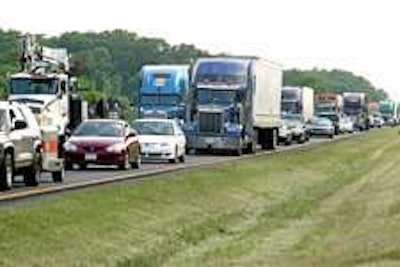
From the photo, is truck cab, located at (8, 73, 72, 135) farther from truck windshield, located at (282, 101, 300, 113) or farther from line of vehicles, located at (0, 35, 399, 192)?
truck windshield, located at (282, 101, 300, 113)

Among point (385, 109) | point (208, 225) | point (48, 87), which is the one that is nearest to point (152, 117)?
point (48, 87)

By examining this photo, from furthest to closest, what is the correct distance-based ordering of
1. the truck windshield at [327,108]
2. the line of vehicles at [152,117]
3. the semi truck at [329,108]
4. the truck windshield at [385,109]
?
the truck windshield at [385,109]
the truck windshield at [327,108]
the semi truck at [329,108]
the line of vehicles at [152,117]

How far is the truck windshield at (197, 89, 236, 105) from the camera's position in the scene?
54.6 meters

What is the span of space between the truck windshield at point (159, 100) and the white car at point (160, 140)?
11301 millimetres

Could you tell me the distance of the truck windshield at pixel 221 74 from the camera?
54.4m

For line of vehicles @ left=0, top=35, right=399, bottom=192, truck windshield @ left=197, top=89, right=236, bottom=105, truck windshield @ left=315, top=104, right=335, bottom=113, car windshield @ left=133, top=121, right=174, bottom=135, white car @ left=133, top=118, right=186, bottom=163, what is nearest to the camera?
line of vehicles @ left=0, top=35, right=399, bottom=192

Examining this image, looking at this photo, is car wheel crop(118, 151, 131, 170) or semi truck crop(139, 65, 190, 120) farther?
semi truck crop(139, 65, 190, 120)

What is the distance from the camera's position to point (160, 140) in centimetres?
4456

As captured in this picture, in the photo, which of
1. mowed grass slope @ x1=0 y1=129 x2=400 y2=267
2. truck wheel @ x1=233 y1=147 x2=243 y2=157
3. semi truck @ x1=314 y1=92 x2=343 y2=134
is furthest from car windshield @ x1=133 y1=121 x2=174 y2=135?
semi truck @ x1=314 y1=92 x2=343 y2=134

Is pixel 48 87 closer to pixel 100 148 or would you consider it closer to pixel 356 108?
pixel 100 148

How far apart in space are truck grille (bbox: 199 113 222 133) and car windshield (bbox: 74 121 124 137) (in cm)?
1486

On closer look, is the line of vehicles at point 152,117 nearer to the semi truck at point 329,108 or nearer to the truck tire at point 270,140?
the truck tire at point 270,140

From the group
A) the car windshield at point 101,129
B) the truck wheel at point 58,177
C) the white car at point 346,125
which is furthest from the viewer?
the white car at point 346,125

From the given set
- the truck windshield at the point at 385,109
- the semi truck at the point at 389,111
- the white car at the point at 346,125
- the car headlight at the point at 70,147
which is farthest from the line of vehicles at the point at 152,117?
the truck windshield at the point at 385,109
